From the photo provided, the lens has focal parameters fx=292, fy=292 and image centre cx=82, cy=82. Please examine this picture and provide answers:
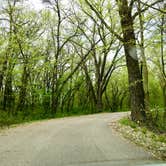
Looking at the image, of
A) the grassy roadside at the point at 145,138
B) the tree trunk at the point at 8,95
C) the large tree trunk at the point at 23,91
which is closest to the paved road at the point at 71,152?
the grassy roadside at the point at 145,138

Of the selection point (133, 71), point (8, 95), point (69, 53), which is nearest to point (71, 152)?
point (133, 71)

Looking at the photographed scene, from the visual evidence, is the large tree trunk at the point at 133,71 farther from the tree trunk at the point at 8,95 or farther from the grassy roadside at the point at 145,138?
the tree trunk at the point at 8,95

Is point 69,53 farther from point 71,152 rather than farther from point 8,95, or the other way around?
point 71,152

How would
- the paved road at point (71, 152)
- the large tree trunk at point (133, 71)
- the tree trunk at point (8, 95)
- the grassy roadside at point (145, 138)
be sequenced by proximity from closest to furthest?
the paved road at point (71, 152), the grassy roadside at point (145, 138), the large tree trunk at point (133, 71), the tree trunk at point (8, 95)

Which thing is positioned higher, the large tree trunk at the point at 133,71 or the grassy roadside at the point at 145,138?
the large tree trunk at the point at 133,71

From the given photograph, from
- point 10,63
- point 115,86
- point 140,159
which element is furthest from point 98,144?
point 115,86

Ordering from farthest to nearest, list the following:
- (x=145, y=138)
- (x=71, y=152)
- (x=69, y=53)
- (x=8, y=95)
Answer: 1. (x=69, y=53)
2. (x=8, y=95)
3. (x=145, y=138)
4. (x=71, y=152)

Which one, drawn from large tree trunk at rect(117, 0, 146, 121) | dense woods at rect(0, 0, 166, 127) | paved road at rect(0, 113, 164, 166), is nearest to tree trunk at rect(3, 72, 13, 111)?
dense woods at rect(0, 0, 166, 127)

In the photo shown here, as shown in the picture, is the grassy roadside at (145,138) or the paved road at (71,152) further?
the grassy roadside at (145,138)

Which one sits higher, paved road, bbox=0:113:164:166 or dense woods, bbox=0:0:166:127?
dense woods, bbox=0:0:166:127

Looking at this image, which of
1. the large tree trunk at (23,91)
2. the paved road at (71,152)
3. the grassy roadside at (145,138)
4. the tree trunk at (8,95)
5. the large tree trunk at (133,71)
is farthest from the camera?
the tree trunk at (8,95)

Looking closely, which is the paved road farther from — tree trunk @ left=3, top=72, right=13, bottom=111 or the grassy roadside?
tree trunk @ left=3, top=72, right=13, bottom=111

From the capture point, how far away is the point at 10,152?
8898 millimetres

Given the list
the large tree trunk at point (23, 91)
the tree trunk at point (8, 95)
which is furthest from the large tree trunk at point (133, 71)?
the tree trunk at point (8, 95)
